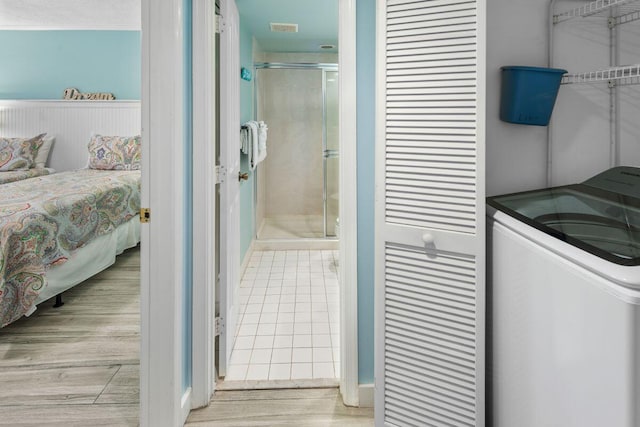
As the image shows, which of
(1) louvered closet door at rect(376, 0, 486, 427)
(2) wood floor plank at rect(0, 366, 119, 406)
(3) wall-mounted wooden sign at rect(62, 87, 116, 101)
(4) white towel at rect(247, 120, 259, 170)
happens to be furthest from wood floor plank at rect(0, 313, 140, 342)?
(3) wall-mounted wooden sign at rect(62, 87, 116, 101)

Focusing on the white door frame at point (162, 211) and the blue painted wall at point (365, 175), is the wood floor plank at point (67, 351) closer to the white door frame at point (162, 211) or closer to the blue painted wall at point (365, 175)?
the white door frame at point (162, 211)

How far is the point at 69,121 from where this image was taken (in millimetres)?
4863

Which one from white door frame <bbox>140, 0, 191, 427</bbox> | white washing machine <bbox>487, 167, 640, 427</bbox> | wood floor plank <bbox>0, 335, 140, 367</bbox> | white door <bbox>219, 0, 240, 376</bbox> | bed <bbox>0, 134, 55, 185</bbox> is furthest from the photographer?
bed <bbox>0, 134, 55, 185</bbox>

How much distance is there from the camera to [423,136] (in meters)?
1.39

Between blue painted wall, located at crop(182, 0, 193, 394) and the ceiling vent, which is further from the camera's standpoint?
the ceiling vent

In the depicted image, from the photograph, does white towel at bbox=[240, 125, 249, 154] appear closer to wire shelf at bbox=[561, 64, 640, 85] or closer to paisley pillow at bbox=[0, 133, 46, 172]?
wire shelf at bbox=[561, 64, 640, 85]

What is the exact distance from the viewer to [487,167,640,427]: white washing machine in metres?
0.81

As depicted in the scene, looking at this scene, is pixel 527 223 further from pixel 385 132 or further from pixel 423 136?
pixel 385 132

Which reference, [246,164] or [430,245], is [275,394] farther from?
[246,164]

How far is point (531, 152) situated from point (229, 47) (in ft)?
5.04

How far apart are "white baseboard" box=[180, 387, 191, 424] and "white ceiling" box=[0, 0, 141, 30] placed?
152 inches

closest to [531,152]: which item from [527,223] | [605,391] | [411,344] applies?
[527,223]

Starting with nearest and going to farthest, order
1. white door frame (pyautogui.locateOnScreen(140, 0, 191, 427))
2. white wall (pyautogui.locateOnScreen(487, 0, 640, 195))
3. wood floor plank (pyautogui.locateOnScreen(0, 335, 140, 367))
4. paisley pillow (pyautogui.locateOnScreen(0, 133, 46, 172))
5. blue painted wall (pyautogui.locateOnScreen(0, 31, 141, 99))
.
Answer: white door frame (pyautogui.locateOnScreen(140, 0, 191, 427)) → white wall (pyautogui.locateOnScreen(487, 0, 640, 195)) → wood floor plank (pyautogui.locateOnScreen(0, 335, 140, 367)) → paisley pillow (pyautogui.locateOnScreen(0, 133, 46, 172)) → blue painted wall (pyautogui.locateOnScreen(0, 31, 141, 99))

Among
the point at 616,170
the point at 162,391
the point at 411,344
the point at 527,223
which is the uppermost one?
the point at 616,170
